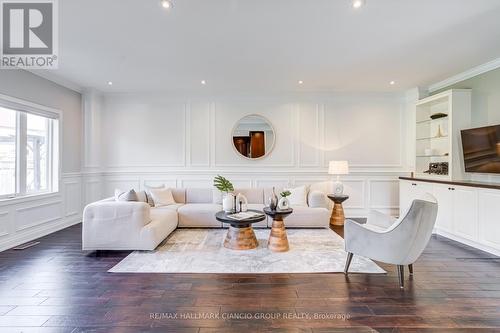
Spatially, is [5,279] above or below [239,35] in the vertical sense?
below

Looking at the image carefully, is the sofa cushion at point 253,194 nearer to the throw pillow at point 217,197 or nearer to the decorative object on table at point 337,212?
the throw pillow at point 217,197

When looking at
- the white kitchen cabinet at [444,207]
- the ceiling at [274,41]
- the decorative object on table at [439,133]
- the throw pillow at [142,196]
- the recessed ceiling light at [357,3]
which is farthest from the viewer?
the decorative object on table at [439,133]

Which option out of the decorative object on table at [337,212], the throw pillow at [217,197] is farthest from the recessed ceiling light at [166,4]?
the decorative object on table at [337,212]

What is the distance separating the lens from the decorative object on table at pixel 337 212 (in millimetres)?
5078

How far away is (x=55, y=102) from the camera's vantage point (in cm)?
480

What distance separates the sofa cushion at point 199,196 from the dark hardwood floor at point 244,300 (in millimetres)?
2251

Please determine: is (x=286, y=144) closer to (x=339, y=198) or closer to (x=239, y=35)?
(x=339, y=198)

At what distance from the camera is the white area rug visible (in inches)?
118

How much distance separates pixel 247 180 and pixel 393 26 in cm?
389

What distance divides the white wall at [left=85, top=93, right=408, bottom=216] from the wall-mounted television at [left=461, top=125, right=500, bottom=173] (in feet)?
5.06

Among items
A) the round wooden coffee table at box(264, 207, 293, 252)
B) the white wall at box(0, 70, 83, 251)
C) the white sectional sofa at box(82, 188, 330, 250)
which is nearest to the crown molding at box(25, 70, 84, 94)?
the white wall at box(0, 70, 83, 251)

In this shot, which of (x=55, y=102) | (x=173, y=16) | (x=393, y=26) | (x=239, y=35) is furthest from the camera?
(x=55, y=102)

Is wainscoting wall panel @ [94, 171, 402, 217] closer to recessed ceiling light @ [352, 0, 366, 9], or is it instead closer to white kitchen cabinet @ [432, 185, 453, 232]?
white kitchen cabinet @ [432, 185, 453, 232]

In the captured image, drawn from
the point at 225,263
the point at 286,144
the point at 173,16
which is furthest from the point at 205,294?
the point at 286,144
